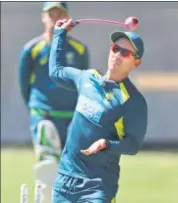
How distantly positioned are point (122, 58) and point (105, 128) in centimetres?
40

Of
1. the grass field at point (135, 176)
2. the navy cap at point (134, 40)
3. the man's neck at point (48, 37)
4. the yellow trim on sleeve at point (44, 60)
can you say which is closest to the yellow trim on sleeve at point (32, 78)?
the yellow trim on sleeve at point (44, 60)

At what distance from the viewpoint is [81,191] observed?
6.46 m

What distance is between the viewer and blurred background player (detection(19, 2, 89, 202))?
338 inches

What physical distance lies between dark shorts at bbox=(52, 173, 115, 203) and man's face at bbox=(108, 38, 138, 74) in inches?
24.7

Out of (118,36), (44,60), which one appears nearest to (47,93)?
(44,60)

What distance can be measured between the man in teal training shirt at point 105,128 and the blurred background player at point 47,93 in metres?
1.96

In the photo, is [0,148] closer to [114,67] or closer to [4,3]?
[4,3]

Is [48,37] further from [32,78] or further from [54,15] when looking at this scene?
[32,78]

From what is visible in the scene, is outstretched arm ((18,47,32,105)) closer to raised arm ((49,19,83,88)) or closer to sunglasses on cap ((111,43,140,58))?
raised arm ((49,19,83,88))

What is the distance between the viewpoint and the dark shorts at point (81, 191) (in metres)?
6.41

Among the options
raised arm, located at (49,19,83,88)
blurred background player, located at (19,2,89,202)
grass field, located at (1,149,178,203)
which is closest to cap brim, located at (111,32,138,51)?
raised arm, located at (49,19,83,88)

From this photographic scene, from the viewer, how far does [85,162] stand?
646 cm

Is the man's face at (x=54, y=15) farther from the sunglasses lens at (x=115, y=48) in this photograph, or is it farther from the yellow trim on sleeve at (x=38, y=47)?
the sunglasses lens at (x=115, y=48)

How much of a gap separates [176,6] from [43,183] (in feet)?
13.3
